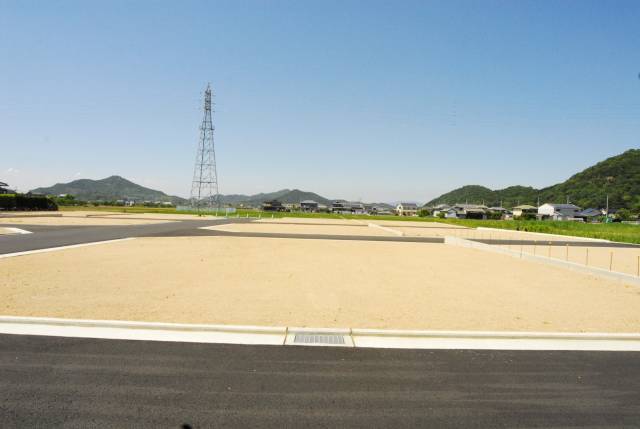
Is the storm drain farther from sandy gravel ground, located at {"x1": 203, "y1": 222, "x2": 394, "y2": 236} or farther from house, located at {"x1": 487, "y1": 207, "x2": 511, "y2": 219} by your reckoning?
house, located at {"x1": 487, "y1": 207, "x2": 511, "y2": 219}

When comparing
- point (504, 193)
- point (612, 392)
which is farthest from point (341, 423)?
point (504, 193)

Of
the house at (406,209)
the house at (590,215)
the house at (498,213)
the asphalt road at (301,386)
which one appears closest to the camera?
the asphalt road at (301,386)

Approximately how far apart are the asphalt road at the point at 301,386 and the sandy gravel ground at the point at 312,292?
144 centimetres

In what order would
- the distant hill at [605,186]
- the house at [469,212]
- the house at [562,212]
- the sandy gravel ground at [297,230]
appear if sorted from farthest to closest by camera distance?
the distant hill at [605,186], the house at [469,212], the house at [562,212], the sandy gravel ground at [297,230]

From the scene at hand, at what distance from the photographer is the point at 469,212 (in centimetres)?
10081

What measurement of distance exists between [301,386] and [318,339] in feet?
5.32

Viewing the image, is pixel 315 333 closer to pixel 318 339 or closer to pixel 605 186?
pixel 318 339

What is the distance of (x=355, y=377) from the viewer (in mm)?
4551

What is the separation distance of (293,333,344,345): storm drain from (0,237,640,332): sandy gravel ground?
0.57 metres

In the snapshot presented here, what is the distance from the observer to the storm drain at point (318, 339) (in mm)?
5762

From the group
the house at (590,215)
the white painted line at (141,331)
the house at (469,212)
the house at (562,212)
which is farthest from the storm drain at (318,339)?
the house at (562,212)

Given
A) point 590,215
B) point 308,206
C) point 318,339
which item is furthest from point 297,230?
point 308,206

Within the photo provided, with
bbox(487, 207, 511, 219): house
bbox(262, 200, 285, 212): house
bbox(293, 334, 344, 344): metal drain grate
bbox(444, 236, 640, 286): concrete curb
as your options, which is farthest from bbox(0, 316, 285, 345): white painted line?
bbox(262, 200, 285, 212): house

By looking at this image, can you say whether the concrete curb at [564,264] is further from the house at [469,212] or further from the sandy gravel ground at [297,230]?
the house at [469,212]
